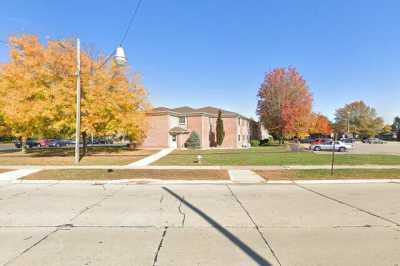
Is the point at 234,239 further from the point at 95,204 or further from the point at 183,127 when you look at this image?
the point at 183,127

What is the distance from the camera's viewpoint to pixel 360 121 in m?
97.0

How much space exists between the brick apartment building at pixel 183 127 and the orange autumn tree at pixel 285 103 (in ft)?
23.4

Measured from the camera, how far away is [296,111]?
43.5 m

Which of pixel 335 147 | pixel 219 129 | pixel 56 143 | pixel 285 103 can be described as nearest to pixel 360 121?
pixel 285 103

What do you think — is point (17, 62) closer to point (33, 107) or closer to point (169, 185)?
point (33, 107)

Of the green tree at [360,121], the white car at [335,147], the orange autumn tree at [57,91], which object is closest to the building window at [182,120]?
the orange autumn tree at [57,91]

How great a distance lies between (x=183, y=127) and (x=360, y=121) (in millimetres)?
84220

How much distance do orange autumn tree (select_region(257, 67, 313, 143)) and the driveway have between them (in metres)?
35.5

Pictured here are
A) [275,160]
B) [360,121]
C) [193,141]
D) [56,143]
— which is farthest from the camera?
[360,121]

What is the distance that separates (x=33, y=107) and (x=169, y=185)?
13134 millimetres

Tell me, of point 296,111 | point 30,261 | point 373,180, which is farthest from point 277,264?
point 296,111

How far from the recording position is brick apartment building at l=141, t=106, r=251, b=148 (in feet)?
118

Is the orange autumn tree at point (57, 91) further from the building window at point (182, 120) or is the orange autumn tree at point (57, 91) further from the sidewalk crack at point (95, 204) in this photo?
the building window at point (182, 120)

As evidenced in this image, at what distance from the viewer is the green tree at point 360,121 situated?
96.1 meters
